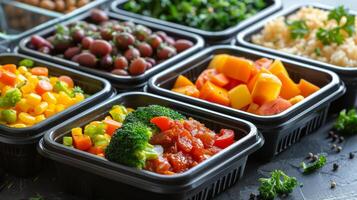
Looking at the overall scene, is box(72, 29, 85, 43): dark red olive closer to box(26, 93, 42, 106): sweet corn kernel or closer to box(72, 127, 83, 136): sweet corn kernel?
box(26, 93, 42, 106): sweet corn kernel

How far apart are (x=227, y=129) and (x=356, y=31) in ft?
4.57

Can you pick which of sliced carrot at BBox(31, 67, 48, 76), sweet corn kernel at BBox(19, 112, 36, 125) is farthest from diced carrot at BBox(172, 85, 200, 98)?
sweet corn kernel at BBox(19, 112, 36, 125)

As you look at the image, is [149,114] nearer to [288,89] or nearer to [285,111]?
[285,111]

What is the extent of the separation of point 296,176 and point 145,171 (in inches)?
33.0

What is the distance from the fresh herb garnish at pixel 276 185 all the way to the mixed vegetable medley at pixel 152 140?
0.24 meters

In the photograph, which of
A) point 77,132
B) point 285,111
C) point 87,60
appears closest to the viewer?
point 77,132

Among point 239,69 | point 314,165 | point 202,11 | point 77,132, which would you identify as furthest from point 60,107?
point 202,11

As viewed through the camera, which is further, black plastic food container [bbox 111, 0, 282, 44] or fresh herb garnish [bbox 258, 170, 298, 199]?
black plastic food container [bbox 111, 0, 282, 44]

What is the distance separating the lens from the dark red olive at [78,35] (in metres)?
4.21

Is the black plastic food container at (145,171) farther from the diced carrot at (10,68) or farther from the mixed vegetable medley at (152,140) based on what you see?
the diced carrot at (10,68)

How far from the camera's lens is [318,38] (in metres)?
4.22

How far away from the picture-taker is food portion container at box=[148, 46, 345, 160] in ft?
11.3

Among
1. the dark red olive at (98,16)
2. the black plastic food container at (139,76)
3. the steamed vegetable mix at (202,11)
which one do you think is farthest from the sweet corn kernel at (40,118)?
the steamed vegetable mix at (202,11)

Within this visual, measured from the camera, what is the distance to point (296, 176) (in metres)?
3.39
